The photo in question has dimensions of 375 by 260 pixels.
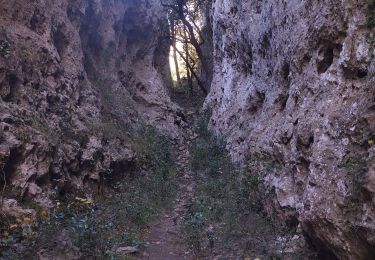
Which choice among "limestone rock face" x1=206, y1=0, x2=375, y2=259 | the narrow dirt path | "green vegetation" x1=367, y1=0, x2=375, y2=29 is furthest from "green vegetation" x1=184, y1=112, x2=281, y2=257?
"green vegetation" x1=367, y1=0, x2=375, y2=29

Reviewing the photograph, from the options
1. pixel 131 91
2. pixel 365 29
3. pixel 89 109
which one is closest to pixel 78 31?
pixel 89 109

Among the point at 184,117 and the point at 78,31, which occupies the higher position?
the point at 78,31

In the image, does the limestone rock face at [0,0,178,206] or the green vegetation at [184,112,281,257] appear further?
the limestone rock face at [0,0,178,206]

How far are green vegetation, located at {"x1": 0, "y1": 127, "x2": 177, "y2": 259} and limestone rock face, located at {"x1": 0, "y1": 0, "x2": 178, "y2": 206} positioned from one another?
50 cm

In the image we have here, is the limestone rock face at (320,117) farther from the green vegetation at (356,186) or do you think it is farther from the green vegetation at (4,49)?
the green vegetation at (4,49)

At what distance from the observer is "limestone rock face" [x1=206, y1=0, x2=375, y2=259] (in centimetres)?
507

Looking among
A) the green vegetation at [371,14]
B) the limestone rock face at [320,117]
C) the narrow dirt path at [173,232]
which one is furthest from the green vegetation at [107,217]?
the green vegetation at [371,14]

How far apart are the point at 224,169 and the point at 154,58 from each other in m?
11.7

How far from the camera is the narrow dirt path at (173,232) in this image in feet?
23.8

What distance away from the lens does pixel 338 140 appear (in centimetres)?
580

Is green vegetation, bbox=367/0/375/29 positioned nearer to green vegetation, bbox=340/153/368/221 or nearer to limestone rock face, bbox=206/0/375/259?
limestone rock face, bbox=206/0/375/259

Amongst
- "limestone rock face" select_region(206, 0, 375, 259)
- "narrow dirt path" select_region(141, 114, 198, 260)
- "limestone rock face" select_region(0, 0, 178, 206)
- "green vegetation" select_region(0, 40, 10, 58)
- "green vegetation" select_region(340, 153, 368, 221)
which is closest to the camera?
"green vegetation" select_region(340, 153, 368, 221)

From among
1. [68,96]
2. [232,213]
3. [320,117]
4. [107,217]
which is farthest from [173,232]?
[68,96]

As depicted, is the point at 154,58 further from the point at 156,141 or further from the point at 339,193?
the point at 339,193
